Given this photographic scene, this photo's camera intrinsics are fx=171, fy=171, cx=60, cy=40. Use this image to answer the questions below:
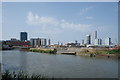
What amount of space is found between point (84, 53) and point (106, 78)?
11.0 m

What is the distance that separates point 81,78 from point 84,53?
11.3 meters

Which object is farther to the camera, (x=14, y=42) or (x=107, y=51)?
(x=14, y=42)

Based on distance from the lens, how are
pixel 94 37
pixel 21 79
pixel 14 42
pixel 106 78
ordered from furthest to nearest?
pixel 94 37 → pixel 14 42 → pixel 106 78 → pixel 21 79

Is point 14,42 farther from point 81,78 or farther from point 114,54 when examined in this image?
point 81,78

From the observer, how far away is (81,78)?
16.3ft

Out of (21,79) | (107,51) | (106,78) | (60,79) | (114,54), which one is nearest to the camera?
(21,79)

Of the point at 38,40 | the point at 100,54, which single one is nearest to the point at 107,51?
the point at 100,54

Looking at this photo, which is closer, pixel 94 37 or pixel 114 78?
pixel 114 78

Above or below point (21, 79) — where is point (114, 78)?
below

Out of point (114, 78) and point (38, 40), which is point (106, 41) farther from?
point (114, 78)

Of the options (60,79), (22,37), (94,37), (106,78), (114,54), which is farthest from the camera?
(22,37)

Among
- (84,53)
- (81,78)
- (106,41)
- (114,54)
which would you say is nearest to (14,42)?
(106,41)

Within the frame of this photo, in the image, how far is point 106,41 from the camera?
122ft

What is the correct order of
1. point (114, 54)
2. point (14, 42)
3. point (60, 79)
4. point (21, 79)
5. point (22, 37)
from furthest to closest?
point (22, 37) < point (14, 42) < point (114, 54) < point (60, 79) < point (21, 79)
